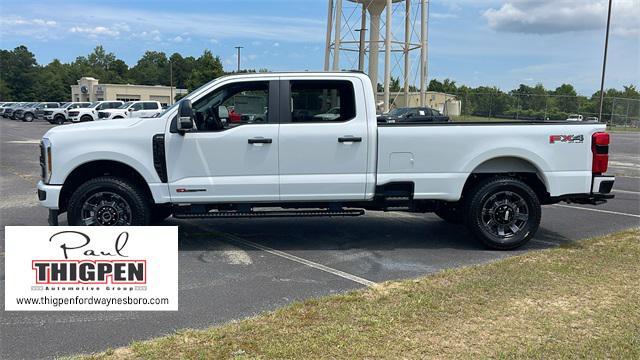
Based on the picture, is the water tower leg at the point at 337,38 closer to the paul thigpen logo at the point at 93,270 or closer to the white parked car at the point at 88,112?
the white parked car at the point at 88,112

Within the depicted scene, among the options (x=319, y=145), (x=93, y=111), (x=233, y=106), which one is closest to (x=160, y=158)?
(x=233, y=106)

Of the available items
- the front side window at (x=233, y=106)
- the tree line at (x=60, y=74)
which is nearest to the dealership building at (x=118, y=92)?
the tree line at (x=60, y=74)

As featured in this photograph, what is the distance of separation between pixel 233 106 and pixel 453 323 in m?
3.63

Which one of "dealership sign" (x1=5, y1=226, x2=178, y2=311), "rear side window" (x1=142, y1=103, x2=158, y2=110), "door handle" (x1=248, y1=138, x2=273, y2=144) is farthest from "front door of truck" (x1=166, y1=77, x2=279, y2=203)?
"rear side window" (x1=142, y1=103, x2=158, y2=110)

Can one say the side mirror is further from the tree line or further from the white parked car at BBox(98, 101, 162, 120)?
the tree line

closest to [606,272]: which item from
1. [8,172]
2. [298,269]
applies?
[298,269]

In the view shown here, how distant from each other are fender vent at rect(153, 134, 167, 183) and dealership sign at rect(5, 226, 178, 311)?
164 centimetres

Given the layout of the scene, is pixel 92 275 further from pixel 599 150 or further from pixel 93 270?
pixel 599 150

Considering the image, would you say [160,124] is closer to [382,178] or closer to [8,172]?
[382,178]

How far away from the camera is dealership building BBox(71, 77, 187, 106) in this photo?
87.1 m

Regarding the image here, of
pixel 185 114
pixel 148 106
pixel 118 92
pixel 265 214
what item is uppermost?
pixel 118 92

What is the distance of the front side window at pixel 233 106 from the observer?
641cm

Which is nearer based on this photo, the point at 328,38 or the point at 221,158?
the point at 221,158

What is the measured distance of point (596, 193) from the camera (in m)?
6.77
